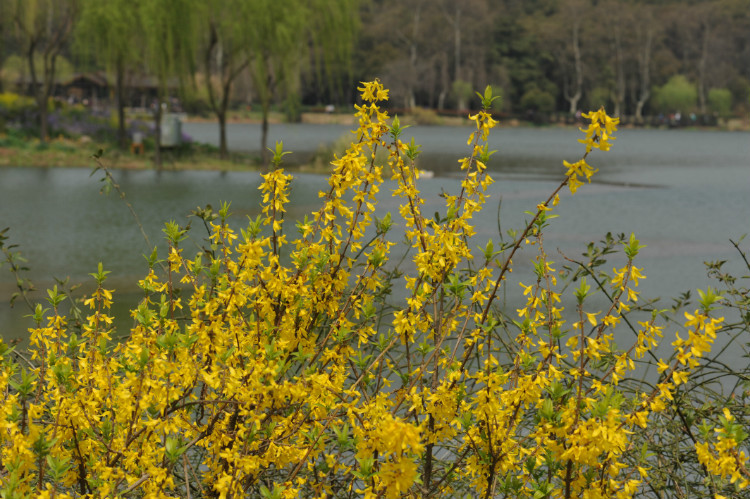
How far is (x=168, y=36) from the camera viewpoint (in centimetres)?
2156

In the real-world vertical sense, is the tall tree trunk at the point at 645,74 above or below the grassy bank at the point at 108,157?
above

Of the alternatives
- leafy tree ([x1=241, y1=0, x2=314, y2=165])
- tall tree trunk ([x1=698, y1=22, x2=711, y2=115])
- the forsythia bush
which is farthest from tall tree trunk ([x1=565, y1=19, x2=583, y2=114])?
the forsythia bush

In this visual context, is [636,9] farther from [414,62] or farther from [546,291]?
[546,291]

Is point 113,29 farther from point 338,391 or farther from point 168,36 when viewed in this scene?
point 338,391

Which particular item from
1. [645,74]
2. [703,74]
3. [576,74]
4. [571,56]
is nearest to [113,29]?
[576,74]

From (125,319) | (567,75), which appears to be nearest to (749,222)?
(125,319)

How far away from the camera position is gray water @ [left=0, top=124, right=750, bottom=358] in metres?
9.77

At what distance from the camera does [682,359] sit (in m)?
2.18

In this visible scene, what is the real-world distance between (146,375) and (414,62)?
83.2m

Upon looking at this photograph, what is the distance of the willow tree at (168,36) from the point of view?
21375 millimetres

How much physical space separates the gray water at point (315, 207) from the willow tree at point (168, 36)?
281 cm

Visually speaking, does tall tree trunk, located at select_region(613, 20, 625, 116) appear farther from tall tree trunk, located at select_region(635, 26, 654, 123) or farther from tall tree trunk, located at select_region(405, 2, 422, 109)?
tall tree trunk, located at select_region(405, 2, 422, 109)

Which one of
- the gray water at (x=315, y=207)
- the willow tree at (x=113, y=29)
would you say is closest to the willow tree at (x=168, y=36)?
the willow tree at (x=113, y=29)

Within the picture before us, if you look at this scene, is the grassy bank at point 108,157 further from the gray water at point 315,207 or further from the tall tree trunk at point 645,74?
the tall tree trunk at point 645,74
